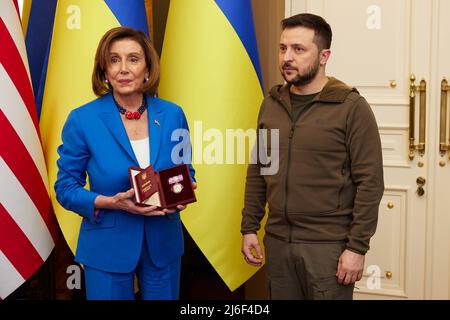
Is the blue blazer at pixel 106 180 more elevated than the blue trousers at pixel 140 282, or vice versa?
the blue blazer at pixel 106 180

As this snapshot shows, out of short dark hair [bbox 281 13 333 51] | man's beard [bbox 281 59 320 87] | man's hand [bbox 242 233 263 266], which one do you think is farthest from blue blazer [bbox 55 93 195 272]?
short dark hair [bbox 281 13 333 51]

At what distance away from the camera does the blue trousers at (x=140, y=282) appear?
1960 millimetres

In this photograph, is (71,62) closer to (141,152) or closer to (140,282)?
(141,152)

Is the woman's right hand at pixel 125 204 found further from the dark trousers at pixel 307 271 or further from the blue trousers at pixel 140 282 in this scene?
the dark trousers at pixel 307 271

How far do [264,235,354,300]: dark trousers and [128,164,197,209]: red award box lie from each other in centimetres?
37

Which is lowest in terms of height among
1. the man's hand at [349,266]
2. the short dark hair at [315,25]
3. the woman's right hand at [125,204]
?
the man's hand at [349,266]

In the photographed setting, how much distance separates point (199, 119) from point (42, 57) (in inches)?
33.8

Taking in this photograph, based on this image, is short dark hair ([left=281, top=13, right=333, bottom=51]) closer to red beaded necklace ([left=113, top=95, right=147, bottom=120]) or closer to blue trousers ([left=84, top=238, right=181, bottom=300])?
red beaded necklace ([left=113, top=95, right=147, bottom=120])

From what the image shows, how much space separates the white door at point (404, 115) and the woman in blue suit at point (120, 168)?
4.20 feet

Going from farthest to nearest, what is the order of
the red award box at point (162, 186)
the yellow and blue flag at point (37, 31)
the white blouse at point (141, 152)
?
the yellow and blue flag at point (37, 31)
the white blouse at point (141, 152)
the red award box at point (162, 186)

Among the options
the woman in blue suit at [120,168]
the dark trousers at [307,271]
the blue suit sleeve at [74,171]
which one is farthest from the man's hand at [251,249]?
the blue suit sleeve at [74,171]

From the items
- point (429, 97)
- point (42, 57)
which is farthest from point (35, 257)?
point (429, 97)

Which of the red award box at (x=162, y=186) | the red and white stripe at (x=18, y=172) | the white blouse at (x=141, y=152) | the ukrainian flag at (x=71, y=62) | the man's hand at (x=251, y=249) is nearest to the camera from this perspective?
the red award box at (x=162, y=186)

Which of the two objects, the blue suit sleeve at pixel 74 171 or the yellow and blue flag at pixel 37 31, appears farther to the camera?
the yellow and blue flag at pixel 37 31
